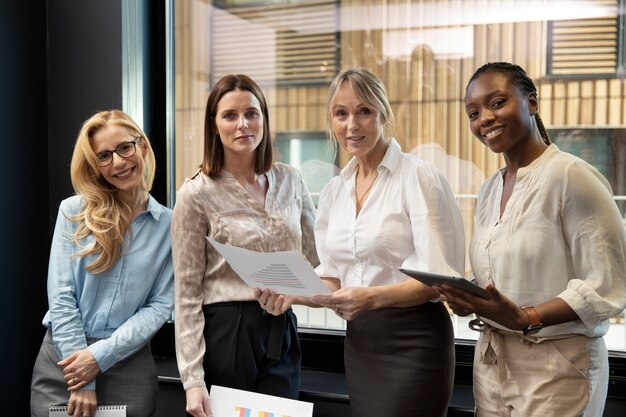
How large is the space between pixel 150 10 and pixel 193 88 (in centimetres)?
39

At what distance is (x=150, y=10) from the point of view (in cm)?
300

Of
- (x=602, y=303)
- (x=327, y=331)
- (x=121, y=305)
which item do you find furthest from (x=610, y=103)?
(x=121, y=305)

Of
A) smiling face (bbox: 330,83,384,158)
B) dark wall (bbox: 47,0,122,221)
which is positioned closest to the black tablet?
smiling face (bbox: 330,83,384,158)

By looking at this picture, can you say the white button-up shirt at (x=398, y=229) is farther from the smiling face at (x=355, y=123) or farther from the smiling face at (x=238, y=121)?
the smiling face at (x=238, y=121)

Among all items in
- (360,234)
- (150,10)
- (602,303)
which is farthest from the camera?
(150,10)

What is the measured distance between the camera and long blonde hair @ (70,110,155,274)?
6.95ft

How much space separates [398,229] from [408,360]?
337 millimetres

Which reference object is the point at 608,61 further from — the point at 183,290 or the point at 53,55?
the point at 53,55

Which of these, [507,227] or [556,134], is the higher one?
[556,134]

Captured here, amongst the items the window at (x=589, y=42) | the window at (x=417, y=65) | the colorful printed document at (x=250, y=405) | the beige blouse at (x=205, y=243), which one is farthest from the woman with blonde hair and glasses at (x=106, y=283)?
the window at (x=589, y=42)

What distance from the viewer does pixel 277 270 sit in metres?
1.66

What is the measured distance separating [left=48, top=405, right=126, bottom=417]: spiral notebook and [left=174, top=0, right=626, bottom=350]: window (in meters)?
0.97

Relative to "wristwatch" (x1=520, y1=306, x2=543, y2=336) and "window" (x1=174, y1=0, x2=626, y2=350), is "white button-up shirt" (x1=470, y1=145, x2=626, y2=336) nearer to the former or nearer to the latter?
"wristwatch" (x1=520, y1=306, x2=543, y2=336)

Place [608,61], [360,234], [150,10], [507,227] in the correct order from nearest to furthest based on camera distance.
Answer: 1. [507,227]
2. [360,234]
3. [608,61]
4. [150,10]
